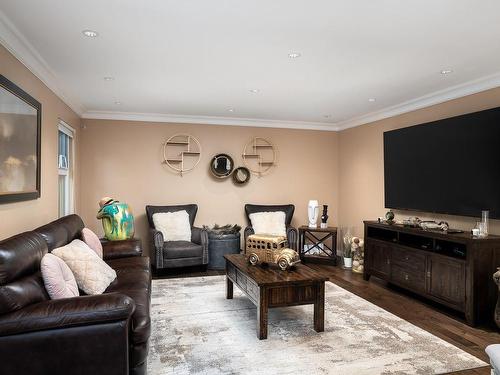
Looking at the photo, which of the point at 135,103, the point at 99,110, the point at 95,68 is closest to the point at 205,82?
the point at 95,68

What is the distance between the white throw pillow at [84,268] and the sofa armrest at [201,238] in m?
2.50

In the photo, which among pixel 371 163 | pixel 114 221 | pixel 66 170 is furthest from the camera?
pixel 371 163

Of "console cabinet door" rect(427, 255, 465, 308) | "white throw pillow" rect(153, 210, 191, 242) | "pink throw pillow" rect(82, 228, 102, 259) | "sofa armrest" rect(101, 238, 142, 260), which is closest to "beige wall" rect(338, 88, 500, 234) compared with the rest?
"console cabinet door" rect(427, 255, 465, 308)

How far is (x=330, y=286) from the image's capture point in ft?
15.3

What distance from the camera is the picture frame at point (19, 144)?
107 inches

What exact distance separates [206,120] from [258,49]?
3.21 m

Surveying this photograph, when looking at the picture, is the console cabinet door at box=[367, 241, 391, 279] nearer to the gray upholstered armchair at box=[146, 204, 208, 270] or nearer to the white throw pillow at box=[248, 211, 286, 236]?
the white throw pillow at box=[248, 211, 286, 236]

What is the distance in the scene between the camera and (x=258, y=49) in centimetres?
A: 306

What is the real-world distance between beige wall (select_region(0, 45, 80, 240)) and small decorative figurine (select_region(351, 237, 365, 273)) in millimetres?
4120

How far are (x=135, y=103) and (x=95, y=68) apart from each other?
1548 millimetres

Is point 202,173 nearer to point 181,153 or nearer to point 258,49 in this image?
point 181,153

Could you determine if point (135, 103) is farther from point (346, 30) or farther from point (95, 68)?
point (346, 30)

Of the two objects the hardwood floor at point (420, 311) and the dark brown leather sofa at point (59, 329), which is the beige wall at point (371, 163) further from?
the dark brown leather sofa at point (59, 329)

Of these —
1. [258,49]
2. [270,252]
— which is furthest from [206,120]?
[270,252]
